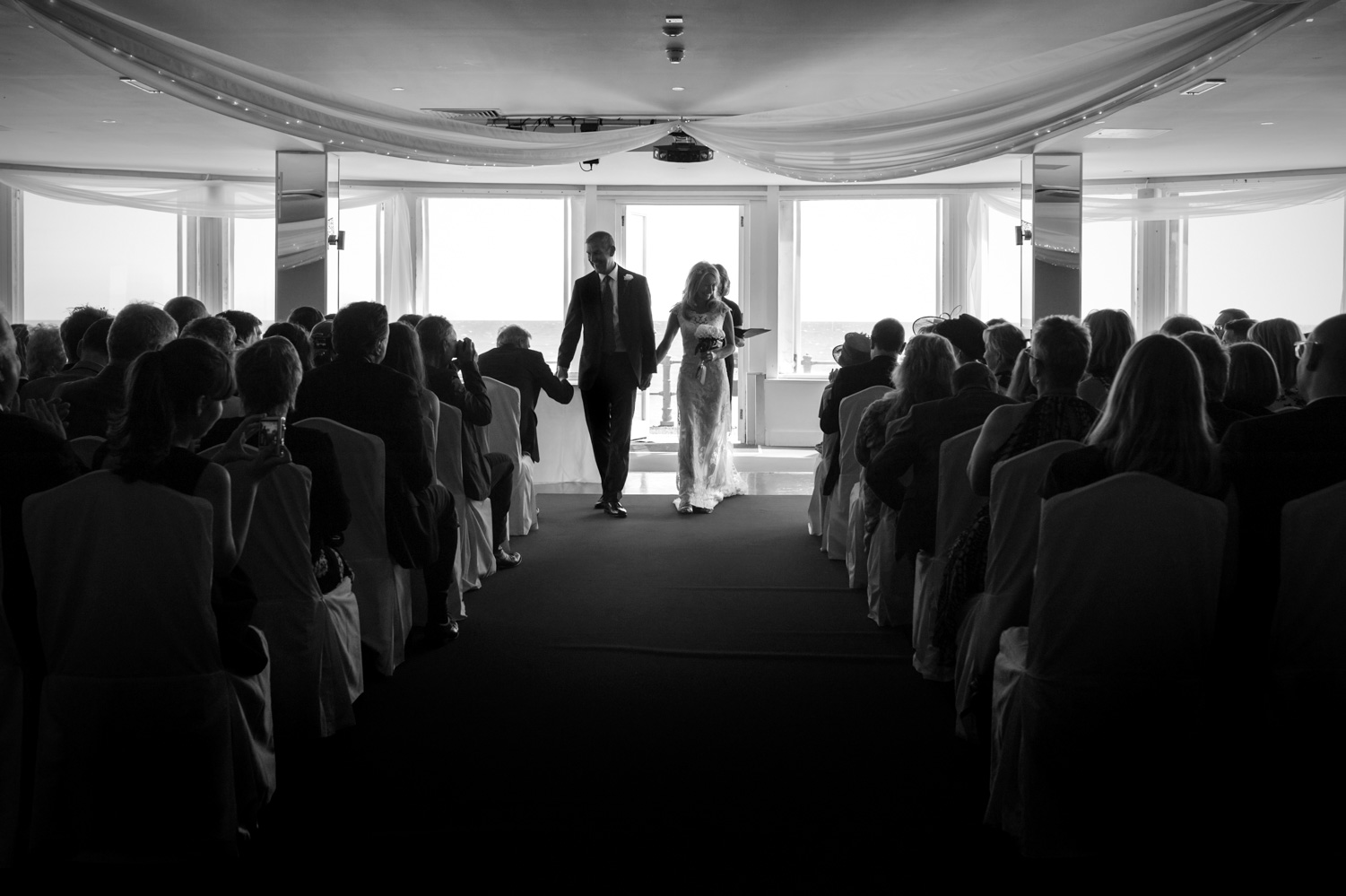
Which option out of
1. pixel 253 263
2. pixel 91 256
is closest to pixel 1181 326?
pixel 253 263

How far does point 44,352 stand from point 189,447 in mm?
2557

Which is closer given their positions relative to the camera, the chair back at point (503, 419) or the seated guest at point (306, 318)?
the seated guest at point (306, 318)

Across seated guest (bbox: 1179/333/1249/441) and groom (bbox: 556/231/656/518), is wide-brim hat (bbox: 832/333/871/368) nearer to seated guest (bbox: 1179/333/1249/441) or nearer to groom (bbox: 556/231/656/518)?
groom (bbox: 556/231/656/518)

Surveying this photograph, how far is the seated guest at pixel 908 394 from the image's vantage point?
3875mm

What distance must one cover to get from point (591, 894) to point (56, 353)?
3439 millimetres

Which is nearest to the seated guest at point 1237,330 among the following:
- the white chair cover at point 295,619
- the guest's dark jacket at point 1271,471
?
the guest's dark jacket at point 1271,471

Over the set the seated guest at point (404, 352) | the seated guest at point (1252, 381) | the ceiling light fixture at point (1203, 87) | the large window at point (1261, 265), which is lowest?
the seated guest at point (1252, 381)

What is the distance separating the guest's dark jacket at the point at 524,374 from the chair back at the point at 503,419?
31cm

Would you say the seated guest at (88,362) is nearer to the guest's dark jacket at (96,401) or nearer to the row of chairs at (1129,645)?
the guest's dark jacket at (96,401)

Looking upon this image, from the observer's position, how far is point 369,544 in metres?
3.75

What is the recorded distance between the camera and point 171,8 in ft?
18.8

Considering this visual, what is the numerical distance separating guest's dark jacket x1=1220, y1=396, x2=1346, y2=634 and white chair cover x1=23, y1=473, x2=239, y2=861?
2.19 meters

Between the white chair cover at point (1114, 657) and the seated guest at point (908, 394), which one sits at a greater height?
the seated guest at point (908, 394)

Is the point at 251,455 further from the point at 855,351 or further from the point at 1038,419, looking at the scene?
the point at 855,351
